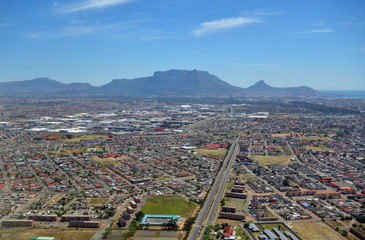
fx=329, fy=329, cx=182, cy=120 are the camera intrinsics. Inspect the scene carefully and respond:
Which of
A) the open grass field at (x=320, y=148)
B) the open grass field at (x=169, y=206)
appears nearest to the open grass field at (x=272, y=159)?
the open grass field at (x=320, y=148)

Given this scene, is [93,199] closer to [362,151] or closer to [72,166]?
[72,166]

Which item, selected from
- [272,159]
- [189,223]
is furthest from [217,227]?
[272,159]

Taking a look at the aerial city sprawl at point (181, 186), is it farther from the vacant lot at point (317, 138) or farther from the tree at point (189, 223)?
the vacant lot at point (317, 138)

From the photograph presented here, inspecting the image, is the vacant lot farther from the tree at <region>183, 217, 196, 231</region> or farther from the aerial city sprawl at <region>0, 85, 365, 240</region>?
the tree at <region>183, 217, 196, 231</region>

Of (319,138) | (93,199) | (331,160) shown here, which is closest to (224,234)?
(93,199)

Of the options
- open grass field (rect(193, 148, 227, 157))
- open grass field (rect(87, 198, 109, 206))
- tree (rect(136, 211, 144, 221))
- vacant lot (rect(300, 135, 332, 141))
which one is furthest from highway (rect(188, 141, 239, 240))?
vacant lot (rect(300, 135, 332, 141))

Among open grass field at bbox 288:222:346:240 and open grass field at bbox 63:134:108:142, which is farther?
open grass field at bbox 63:134:108:142

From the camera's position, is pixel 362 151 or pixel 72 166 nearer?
pixel 72 166
